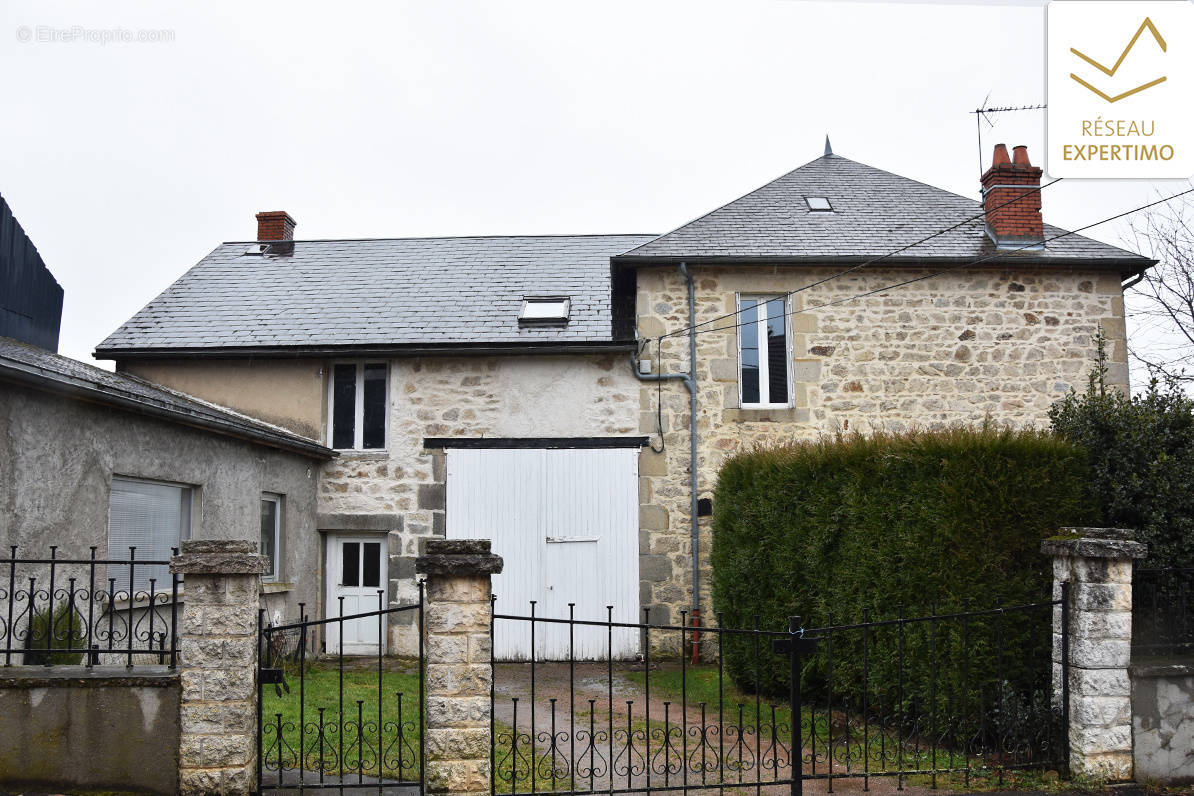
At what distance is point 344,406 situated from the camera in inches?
499

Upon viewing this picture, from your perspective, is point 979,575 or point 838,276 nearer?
point 979,575

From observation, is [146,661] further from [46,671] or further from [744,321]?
[744,321]

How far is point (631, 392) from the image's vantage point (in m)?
12.2

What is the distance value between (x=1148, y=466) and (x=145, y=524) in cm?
847

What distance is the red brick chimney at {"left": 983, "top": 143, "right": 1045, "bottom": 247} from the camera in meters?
12.2

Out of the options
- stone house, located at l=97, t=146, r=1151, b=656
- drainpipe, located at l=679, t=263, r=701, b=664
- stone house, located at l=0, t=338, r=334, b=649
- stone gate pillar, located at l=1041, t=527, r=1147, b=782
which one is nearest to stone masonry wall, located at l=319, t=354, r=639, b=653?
stone house, located at l=97, t=146, r=1151, b=656

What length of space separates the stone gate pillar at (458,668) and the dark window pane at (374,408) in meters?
7.35

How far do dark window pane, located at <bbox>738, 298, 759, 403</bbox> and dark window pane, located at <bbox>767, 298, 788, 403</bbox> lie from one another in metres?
0.17

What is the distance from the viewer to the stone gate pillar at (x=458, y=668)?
5.38 m

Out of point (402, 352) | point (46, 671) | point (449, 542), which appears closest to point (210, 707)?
point (46, 671)

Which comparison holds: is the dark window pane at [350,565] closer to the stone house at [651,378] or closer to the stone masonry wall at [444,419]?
the stone house at [651,378]

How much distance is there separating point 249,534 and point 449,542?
6069 millimetres

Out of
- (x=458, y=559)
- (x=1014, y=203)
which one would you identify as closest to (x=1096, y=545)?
(x=458, y=559)

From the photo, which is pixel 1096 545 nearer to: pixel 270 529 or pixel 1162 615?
pixel 1162 615
